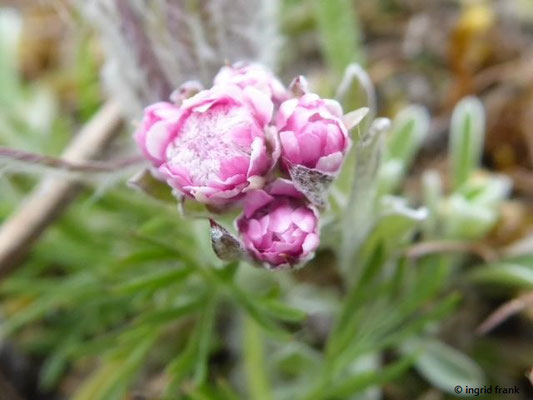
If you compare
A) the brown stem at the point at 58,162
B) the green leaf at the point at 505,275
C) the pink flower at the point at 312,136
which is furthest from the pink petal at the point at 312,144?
the green leaf at the point at 505,275

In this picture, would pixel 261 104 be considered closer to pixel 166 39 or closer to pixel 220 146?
pixel 220 146

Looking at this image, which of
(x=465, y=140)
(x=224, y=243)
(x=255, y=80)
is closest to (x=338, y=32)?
(x=465, y=140)

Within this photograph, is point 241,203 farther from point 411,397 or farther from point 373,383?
point 411,397

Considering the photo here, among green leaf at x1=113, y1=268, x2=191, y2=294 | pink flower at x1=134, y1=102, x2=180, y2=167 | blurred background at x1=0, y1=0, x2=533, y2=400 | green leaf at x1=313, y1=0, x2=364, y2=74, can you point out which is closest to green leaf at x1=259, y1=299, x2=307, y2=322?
blurred background at x1=0, y1=0, x2=533, y2=400

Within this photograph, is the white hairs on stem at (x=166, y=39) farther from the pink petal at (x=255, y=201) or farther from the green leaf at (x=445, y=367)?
the green leaf at (x=445, y=367)

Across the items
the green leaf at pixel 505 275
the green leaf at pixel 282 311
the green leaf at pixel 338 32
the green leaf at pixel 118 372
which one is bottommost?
the green leaf at pixel 505 275

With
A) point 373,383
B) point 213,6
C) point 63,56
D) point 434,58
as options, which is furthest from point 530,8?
point 63,56

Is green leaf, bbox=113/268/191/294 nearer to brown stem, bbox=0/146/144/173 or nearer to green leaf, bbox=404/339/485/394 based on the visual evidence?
brown stem, bbox=0/146/144/173
